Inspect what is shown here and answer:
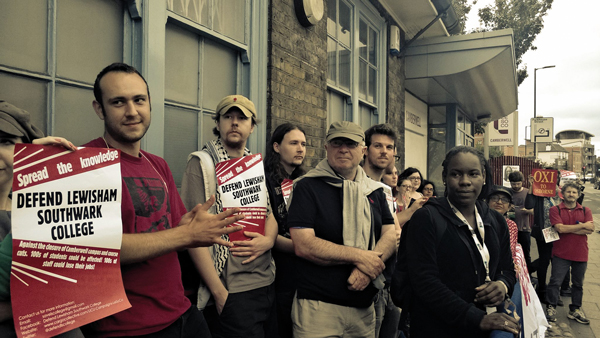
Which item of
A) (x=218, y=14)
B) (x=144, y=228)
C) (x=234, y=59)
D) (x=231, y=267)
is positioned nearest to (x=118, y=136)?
(x=144, y=228)

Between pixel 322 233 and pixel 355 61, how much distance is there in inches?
181

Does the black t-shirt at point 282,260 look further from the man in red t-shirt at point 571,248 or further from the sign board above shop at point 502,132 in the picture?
the sign board above shop at point 502,132

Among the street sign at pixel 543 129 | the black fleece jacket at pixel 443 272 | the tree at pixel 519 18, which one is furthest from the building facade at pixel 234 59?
the street sign at pixel 543 129

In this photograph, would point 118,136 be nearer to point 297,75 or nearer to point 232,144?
point 232,144

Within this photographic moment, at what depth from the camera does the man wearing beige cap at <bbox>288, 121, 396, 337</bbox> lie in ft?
7.39

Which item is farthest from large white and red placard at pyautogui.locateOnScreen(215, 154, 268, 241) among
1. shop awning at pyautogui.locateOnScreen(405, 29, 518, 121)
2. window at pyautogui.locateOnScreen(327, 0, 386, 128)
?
shop awning at pyautogui.locateOnScreen(405, 29, 518, 121)

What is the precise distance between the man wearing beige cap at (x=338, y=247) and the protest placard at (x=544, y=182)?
201 inches

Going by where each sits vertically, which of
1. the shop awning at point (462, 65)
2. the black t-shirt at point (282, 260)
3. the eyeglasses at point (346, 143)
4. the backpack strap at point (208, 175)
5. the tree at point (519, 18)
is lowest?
the black t-shirt at point (282, 260)

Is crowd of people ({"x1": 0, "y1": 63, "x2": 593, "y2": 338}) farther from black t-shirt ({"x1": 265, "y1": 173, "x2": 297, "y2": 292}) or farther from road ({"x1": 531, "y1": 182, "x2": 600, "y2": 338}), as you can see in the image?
road ({"x1": 531, "y1": 182, "x2": 600, "y2": 338})

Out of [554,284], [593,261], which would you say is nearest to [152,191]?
[554,284]

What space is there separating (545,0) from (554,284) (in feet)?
50.6

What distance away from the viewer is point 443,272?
6.42ft

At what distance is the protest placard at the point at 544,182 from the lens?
629 centimetres

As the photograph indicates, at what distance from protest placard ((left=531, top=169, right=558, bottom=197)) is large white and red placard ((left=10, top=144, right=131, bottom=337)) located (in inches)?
266
